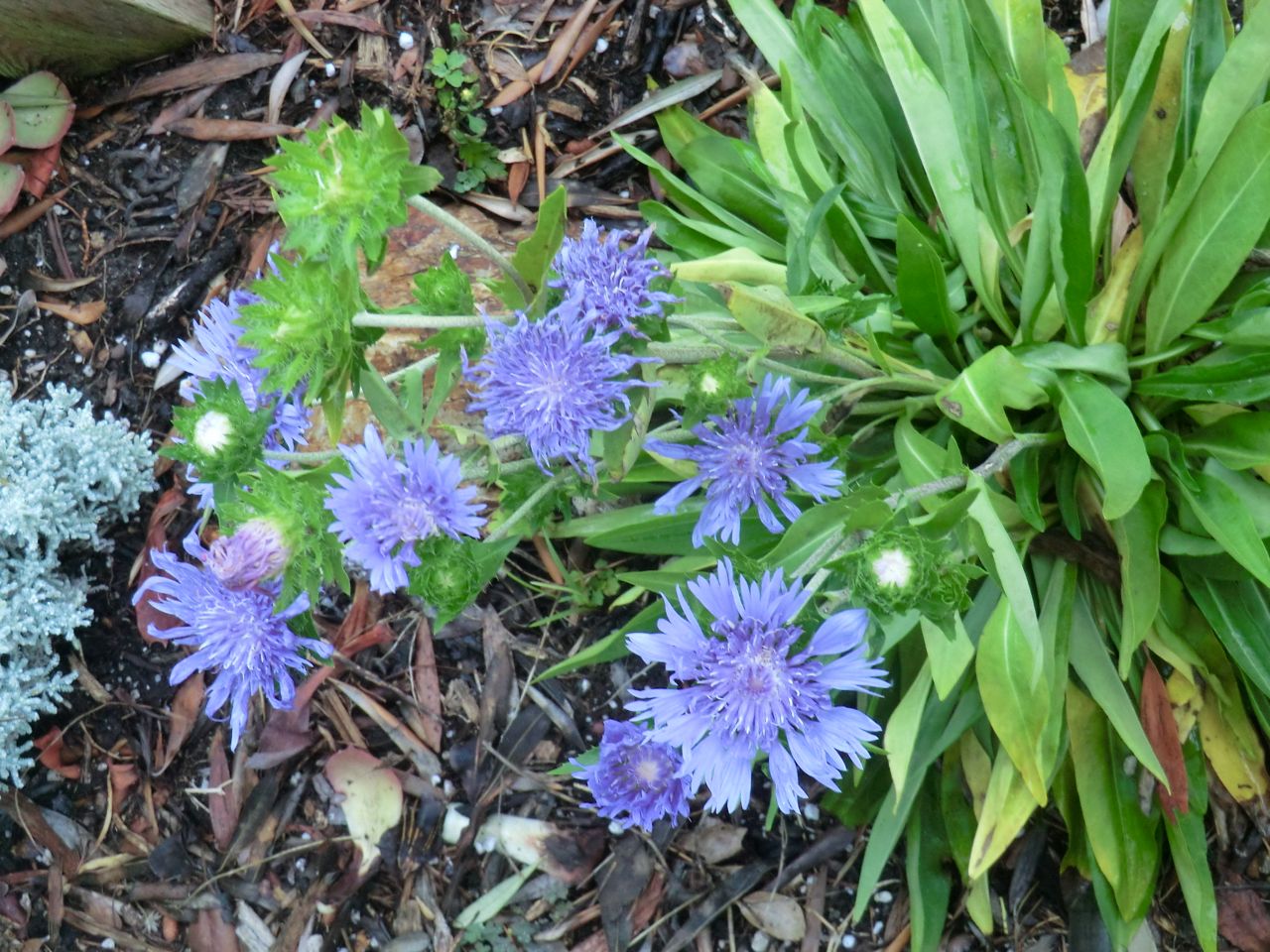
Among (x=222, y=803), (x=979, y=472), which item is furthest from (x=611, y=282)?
(x=222, y=803)

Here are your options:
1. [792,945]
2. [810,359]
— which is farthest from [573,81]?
[792,945]

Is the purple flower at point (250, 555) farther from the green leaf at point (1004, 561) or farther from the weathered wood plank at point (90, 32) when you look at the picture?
the weathered wood plank at point (90, 32)

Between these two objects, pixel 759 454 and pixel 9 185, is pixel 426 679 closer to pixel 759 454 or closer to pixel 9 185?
pixel 759 454

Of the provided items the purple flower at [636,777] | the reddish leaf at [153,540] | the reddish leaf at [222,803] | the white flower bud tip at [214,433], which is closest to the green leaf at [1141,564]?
the purple flower at [636,777]

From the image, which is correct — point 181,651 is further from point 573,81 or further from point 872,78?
point 872,78

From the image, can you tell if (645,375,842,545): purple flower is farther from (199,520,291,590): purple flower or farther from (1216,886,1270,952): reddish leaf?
(1216,886,1270,952): reddish leaf

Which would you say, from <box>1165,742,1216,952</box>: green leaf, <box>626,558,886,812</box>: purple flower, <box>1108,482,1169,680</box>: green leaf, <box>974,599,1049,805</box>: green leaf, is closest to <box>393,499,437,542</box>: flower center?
<box>626,558,886,812</box>: purple flower
